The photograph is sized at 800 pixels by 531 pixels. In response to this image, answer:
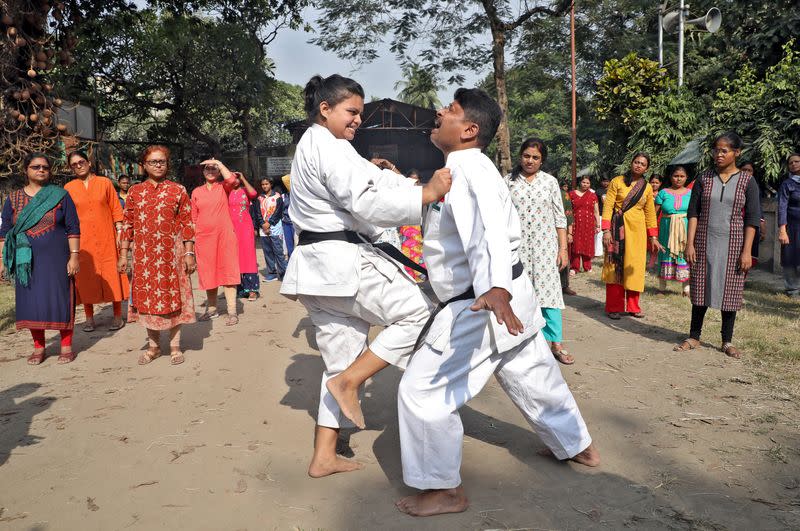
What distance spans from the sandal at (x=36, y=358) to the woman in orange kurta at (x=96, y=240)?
3.19 ft

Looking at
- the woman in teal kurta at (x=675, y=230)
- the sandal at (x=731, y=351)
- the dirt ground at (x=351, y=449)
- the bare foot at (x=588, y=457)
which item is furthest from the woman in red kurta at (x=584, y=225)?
the bare foot at (x=588, y=457)

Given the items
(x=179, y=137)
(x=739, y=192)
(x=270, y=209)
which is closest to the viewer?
(x=739, y=192)

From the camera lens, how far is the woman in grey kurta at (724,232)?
5043 millimetres

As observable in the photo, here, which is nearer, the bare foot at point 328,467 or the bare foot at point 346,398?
the bare foot at point 346,398

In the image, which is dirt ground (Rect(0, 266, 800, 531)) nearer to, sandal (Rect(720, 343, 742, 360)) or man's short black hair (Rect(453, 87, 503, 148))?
sandal (Rect(720, 343, 742, 360))

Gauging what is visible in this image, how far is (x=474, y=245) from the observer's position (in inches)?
102

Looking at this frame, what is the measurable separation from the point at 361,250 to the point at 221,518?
1345mm

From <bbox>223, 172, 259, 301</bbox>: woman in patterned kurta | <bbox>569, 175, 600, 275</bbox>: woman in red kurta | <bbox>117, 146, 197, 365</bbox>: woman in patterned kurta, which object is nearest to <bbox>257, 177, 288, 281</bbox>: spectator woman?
<bbox>223, 172, 259, 301</bbox>: woman in patterned kurta

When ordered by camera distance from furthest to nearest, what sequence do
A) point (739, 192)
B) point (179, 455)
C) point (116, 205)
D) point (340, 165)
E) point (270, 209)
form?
point (270, 209), point (116, 205), point (739, 192), point (179, 455), point (340, 165)

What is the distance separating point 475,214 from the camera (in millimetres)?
2625

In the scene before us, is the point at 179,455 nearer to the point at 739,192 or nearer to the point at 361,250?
the point at 361,250

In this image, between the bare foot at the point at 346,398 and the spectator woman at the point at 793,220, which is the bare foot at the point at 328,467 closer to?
the bare foot at the point at 346,398

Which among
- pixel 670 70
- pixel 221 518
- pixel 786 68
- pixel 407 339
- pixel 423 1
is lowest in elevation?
pixel 221 518

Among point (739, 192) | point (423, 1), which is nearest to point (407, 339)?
point (739, 192)
